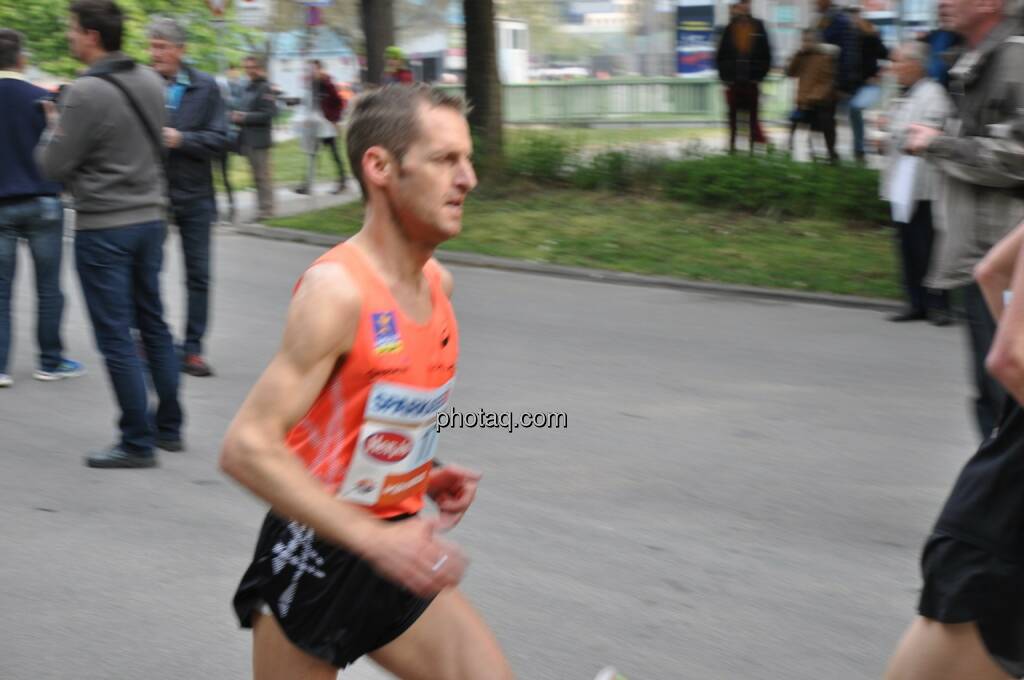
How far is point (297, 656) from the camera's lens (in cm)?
267

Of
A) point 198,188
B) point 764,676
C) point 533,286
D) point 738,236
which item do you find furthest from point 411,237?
point 738,236

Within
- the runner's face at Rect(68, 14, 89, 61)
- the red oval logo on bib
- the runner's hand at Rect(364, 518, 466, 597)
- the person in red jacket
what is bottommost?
the person in red jacket

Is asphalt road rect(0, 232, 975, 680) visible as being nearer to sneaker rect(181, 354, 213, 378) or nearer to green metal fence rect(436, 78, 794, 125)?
sneaker rect(181, 354, 213, 378)

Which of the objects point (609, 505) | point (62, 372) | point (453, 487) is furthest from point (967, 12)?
point (62, 372)

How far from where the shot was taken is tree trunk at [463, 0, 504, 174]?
16812mm

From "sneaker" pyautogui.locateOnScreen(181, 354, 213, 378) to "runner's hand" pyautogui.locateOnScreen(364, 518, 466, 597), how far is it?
20.2ft

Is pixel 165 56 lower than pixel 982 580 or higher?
higher

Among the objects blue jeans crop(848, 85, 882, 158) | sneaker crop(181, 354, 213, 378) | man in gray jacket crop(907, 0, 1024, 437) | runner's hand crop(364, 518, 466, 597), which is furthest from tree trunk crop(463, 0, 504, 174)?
runner's hand crop(364, 518, 466, 597)

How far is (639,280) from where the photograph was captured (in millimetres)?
12211

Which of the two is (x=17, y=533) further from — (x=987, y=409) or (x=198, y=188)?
(x=987, y=409)

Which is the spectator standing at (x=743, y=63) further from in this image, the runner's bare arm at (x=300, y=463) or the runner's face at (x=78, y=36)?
the runner's bare arm at (x=300, y=463)

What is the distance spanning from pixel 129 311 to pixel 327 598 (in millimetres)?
4077

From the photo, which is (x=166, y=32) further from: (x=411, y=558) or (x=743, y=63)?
(x=743, y=63)

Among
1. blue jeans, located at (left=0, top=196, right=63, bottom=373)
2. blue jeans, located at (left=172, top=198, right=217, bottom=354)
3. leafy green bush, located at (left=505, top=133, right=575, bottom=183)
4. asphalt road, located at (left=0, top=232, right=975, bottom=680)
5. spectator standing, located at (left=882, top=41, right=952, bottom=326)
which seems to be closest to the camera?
asphalt road, located at (left=0, top=232, right=975, bottom=680)
